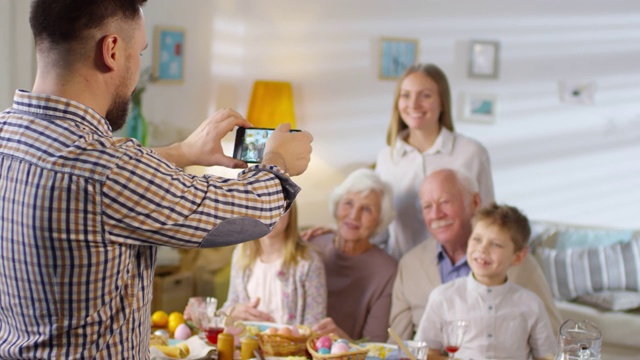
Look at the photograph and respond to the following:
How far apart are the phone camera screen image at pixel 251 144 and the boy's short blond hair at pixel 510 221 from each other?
4.42ft

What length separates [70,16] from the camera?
1371 millimetres

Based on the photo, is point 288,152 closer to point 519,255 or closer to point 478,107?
point 519,255

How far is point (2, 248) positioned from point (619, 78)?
13.9 ft

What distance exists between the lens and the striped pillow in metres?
4.52

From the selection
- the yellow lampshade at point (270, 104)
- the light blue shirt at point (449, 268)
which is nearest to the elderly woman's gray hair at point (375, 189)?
the light blue shirt at point (449, 268)

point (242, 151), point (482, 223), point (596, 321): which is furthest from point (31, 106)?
point (596, 321)

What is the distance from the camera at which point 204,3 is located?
5207 mm

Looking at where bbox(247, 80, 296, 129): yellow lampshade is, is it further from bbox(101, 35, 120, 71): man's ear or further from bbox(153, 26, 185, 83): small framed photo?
bbox(101, 35, 120, 71): man's ear

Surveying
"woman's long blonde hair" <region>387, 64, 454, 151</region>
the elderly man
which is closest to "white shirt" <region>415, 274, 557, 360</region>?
the elderly man

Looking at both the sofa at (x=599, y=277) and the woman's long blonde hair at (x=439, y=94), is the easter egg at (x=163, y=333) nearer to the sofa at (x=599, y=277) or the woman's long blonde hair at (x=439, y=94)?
the woman's long blonde hair at (x=439, y=94)

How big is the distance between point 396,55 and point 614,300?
1855 mm

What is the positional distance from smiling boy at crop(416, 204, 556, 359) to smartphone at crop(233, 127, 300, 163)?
4.05 ft

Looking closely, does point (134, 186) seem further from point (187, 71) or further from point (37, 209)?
point (187, 71)

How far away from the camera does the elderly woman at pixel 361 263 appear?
3574 mm
